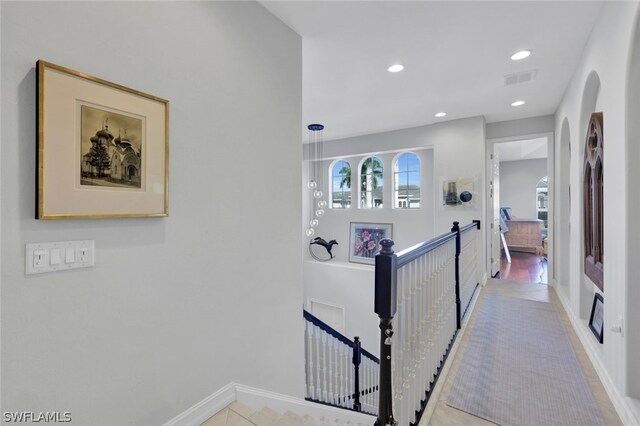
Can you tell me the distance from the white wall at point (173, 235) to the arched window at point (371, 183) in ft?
15.0

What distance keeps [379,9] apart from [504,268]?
6.10 m

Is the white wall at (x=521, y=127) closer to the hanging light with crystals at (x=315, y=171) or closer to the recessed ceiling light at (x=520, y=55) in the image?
the recessed ceiling light at (x=520, y=55)

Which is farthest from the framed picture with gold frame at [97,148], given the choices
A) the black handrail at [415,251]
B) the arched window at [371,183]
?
the arched window at [371,183]

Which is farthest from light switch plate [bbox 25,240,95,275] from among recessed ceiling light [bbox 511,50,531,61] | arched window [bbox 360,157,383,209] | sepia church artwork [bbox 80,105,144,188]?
arched window [bbox 360,157,383,209]

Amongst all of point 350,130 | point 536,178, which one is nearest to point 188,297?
point 350,130

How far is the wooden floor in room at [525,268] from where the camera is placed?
18.0 ft

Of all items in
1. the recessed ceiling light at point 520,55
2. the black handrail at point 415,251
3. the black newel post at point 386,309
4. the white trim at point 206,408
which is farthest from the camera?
the recessed ceiling light at point 520,55

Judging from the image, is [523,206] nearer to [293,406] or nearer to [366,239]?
[366,239]

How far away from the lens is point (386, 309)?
1.30 meters

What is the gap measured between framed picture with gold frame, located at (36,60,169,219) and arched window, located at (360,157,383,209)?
570 cm

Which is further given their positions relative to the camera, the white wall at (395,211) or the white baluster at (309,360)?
the white wall at (395,211)

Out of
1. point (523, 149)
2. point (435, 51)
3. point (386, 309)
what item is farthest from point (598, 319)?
point (523, 149)

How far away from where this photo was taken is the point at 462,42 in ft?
8.91

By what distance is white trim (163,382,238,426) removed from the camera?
168 cm
